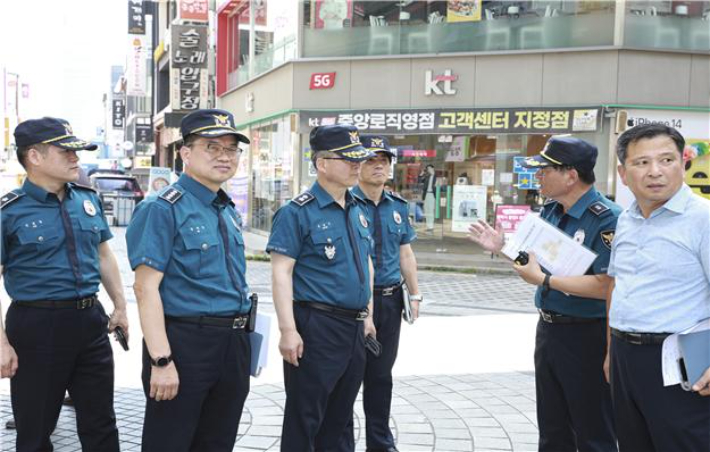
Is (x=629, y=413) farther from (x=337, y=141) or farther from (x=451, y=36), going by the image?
(x=451, y=36)

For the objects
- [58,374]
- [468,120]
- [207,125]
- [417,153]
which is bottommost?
[58,374]

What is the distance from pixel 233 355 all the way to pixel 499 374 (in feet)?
13.0

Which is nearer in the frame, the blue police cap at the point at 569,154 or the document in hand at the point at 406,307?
the blue police cap at the point at 569,154

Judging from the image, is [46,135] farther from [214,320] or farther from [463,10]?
[463,10]

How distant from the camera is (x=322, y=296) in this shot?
3805 millimetres

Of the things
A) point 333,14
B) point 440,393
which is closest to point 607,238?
point 440,393

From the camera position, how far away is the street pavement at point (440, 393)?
4.87 metres

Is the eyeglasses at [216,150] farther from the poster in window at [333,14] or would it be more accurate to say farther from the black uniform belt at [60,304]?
the poster in window at [333,14]

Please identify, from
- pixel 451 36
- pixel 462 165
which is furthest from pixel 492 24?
pixel 462 165

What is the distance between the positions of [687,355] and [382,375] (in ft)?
7.51

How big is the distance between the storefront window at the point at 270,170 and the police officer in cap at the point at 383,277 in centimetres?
1278

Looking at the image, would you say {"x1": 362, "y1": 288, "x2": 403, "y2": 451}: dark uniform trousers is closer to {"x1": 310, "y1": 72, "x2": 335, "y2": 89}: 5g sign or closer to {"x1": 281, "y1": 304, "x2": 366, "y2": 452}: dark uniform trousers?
{"x1": 281, "y1": 304, "x2": 366, "y2": 452}: dark uniform trousers

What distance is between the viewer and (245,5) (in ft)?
Result: 75.3

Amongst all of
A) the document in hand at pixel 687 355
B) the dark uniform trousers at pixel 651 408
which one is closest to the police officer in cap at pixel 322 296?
the dark uniform trousers at pixel 651 408
